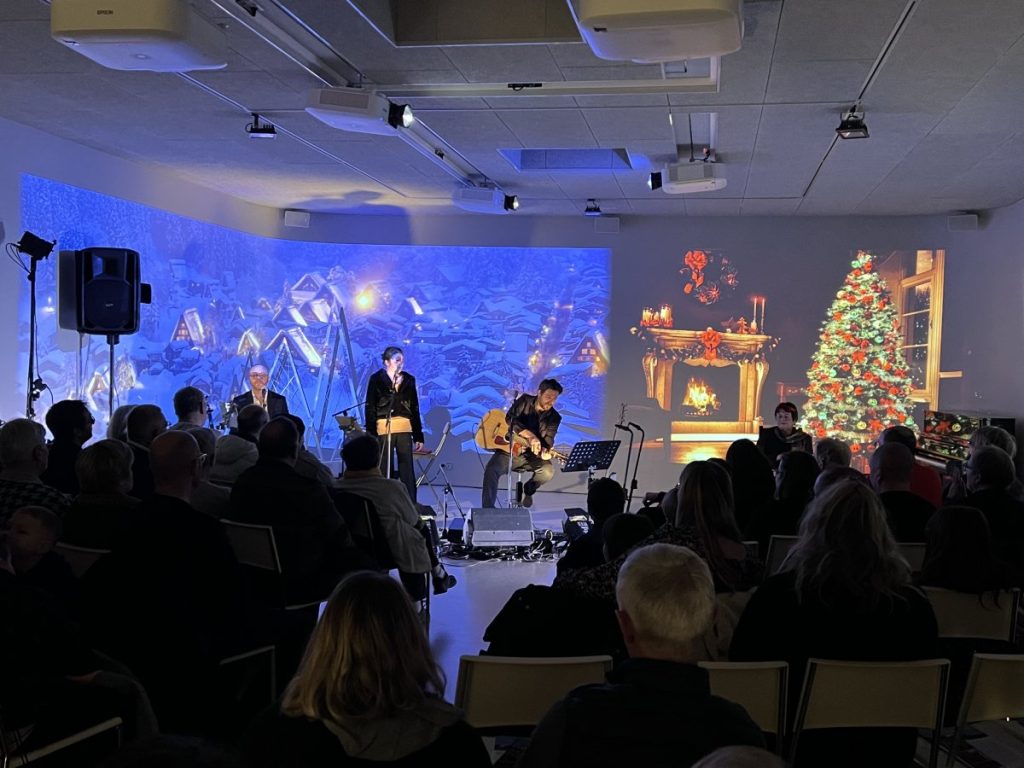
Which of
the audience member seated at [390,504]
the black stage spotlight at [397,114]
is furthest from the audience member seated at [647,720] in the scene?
the black stage spotlight at [397,114]

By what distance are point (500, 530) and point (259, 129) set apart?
356 cm

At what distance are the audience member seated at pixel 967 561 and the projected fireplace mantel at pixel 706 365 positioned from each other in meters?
7.77

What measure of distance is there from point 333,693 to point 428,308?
10224mm

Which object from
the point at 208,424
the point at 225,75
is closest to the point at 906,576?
the point at 225,75

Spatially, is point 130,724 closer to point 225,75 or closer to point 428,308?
point 225,75

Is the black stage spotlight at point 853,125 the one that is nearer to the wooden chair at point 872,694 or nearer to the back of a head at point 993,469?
the back of a head at point 993,469

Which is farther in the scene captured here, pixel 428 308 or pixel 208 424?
pixel 428 308

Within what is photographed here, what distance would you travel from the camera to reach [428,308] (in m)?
11.9

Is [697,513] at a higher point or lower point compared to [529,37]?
lower

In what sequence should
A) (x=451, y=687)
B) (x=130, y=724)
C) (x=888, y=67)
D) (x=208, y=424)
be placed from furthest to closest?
(x=208, y=424) < (x=888, y=67) < (x=451, y=687) < (x=130, y=724)

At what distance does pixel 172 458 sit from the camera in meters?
3.46

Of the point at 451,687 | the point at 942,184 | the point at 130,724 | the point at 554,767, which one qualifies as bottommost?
the point at 451,687

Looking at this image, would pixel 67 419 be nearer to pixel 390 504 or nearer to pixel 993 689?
pixel 390 504

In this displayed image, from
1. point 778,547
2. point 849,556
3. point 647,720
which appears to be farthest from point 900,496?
point 647,720
